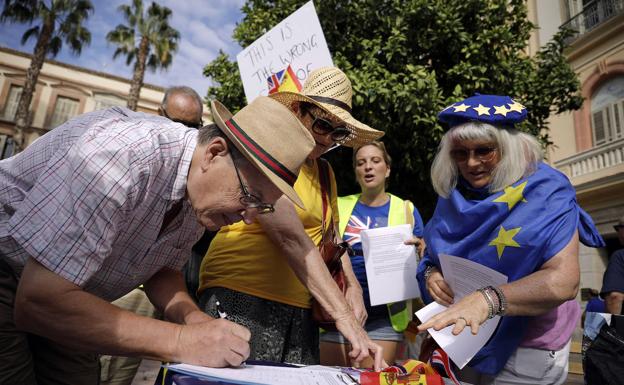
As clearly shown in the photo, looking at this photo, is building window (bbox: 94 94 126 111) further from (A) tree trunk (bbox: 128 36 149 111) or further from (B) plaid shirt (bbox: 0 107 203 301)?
(B) plaid shirt (bbox: 0 107 203 301)

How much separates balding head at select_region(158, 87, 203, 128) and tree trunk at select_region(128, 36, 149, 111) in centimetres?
1485

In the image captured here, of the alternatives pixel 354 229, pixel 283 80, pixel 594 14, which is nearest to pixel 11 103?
pixel 283 80

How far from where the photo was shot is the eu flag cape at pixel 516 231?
1548 mm

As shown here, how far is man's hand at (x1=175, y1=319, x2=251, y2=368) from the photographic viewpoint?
3.35 feet

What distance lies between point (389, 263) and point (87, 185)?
74.9 inches

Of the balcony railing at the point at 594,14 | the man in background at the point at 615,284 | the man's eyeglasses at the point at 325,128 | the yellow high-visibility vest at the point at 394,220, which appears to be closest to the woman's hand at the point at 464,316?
the man's eyeglasses at the point at 325,128

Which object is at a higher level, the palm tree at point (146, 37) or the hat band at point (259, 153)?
the palm tree at point (146, 37)

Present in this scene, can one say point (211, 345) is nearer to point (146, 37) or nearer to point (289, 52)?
point (289, 52)

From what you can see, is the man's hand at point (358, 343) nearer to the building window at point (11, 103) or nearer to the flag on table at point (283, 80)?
the flag on table at point (283, 80)

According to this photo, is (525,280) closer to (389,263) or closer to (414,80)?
(389,263)

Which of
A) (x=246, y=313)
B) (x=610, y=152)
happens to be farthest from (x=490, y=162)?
(x=610, y=152)

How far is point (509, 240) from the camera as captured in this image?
1.60 m

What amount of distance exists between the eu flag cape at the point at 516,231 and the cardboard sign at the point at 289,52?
1.76 m

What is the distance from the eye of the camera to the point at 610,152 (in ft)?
38.6
